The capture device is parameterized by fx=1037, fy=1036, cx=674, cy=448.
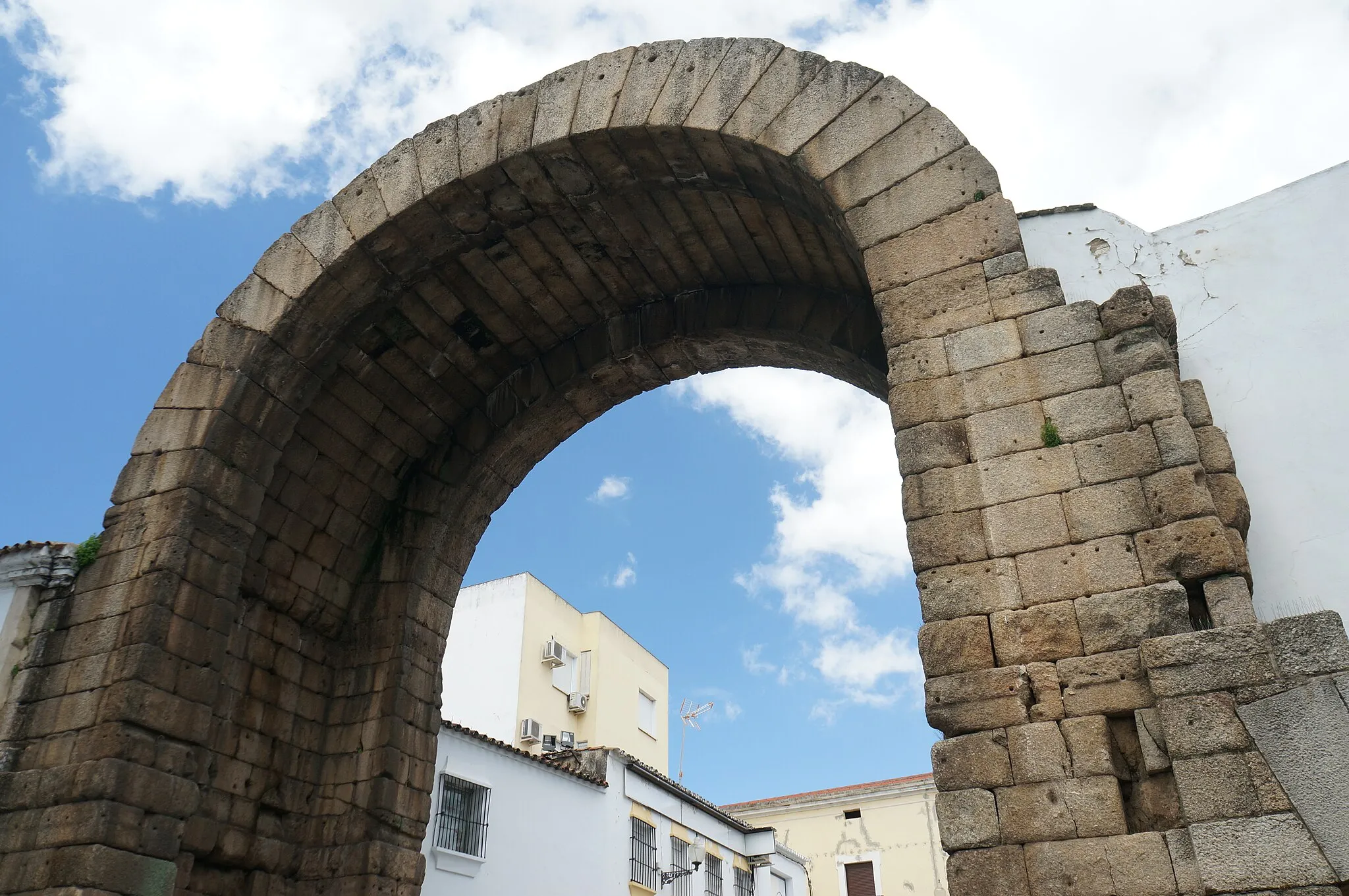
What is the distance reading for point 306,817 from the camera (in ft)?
21.9

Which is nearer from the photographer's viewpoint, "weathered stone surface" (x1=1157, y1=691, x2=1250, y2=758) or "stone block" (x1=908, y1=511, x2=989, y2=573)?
"weathered stone surface" (x1=1157, y1=691, x2=1250, y2=758)

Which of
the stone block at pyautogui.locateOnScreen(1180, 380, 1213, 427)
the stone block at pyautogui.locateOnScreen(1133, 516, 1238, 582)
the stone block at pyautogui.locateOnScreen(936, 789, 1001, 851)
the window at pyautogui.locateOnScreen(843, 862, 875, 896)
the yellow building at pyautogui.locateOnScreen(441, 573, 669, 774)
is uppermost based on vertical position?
the yellow building at pyautogui.locateOnScreen(441, 573, 669, 774)

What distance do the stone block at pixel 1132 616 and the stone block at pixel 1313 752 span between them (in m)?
0.37

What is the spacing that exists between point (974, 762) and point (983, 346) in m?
1.71

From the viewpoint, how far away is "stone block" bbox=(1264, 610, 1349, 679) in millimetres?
3230

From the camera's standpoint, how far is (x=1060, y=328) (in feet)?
13.9

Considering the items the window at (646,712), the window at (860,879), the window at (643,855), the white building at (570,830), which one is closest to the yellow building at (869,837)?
the window at (860,879)

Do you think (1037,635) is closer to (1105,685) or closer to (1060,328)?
(1105,685)

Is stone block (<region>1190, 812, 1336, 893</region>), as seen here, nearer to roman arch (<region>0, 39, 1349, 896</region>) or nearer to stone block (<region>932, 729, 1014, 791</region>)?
roman arch (<region>0, 39, 1349, 896</region>)

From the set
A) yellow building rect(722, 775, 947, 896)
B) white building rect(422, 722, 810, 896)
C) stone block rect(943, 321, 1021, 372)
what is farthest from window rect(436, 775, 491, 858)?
yellow building rect(722, 775, 947, 896)

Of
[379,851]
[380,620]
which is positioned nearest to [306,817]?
[379,851]

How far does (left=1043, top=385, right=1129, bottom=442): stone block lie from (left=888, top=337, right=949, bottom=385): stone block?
50cm

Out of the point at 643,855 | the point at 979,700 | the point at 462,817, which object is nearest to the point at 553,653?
the point at 643,855

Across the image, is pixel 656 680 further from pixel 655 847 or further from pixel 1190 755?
pixel 1190 755
